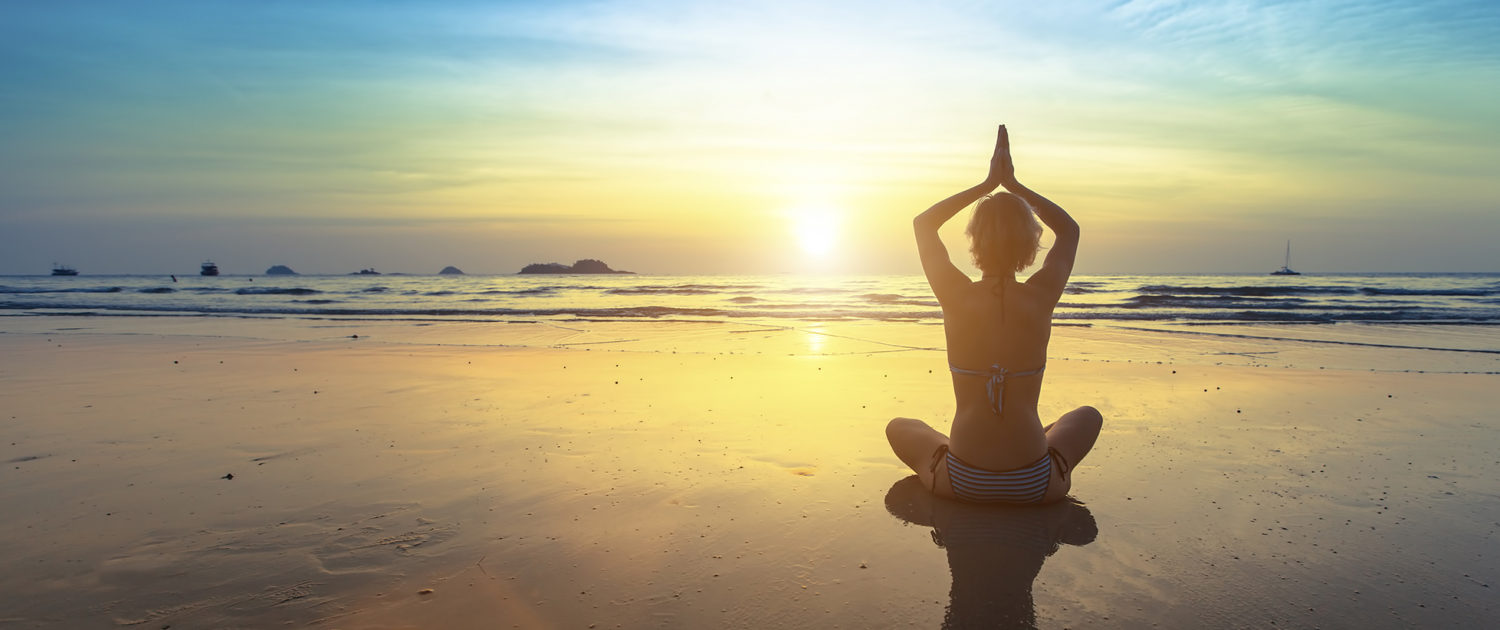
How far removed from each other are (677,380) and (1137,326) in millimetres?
13350

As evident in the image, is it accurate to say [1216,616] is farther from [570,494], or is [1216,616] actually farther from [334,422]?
[334,422]

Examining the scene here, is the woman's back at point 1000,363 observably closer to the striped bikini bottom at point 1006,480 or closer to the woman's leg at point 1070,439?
the striped bikini bottom at point 1006,480

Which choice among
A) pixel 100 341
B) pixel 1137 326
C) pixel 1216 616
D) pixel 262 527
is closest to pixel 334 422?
pixel 262 527

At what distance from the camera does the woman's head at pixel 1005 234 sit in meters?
3.63

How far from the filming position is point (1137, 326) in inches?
677

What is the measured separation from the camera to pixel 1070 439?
4086mm

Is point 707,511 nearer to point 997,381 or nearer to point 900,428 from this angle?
point 900,428

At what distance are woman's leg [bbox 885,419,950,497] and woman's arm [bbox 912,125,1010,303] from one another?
2.86 feet

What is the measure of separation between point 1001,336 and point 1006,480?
0.79 metres

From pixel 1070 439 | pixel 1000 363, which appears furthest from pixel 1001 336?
pixel 1070 439

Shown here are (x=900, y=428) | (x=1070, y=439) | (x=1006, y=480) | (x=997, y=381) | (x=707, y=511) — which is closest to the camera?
(x=997, y=381)

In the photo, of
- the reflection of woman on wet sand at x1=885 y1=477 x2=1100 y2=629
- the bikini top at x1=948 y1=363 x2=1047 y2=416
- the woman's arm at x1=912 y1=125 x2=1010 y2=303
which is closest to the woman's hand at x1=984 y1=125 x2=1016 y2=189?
the woman's arm at x1=912 y1=125 x2=1010 y2=303

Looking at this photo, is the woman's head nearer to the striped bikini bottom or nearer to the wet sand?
the striped bikini bottom

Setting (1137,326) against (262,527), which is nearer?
(262,527)
